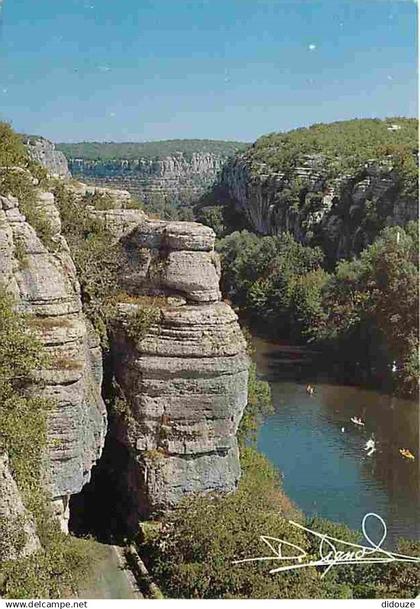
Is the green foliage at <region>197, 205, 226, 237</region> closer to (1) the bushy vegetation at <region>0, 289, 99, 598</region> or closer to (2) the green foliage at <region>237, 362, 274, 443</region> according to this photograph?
(2) the green foliage at <region>237, 362, 274, 443</region>

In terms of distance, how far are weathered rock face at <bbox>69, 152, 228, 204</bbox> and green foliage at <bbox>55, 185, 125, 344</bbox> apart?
68 cm

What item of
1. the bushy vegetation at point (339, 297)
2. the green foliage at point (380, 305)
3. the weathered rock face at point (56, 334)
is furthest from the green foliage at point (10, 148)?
the bushy vegetation at point (339, 297)

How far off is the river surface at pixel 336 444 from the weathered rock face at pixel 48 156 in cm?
331

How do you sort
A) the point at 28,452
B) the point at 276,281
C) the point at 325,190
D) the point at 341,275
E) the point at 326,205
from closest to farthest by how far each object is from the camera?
the point at 28,452
the point at 341,275
the point at 276,281
the point at 326,205
the point at 325,190

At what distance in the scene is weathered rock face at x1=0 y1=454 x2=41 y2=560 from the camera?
4.30 metres

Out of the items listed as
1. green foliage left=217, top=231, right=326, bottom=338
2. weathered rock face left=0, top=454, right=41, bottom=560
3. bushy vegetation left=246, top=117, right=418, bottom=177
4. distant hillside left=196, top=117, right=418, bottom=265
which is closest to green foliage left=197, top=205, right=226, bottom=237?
distant hillside left=196, top=117, right=418, bottom=265

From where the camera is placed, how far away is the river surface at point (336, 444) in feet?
24.0

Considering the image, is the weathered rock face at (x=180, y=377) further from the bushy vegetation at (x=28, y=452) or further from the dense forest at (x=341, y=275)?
the dense forest at (x=341, y=275)

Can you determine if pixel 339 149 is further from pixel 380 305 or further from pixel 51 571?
pixel 51 571

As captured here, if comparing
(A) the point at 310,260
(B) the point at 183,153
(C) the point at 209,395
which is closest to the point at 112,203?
(B) the point at 183,153

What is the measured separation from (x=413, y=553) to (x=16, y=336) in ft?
8.78

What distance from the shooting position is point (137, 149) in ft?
20.6

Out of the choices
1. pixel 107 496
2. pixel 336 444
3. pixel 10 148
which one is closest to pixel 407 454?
pixel 336 444

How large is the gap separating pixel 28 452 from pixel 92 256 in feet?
5.68
